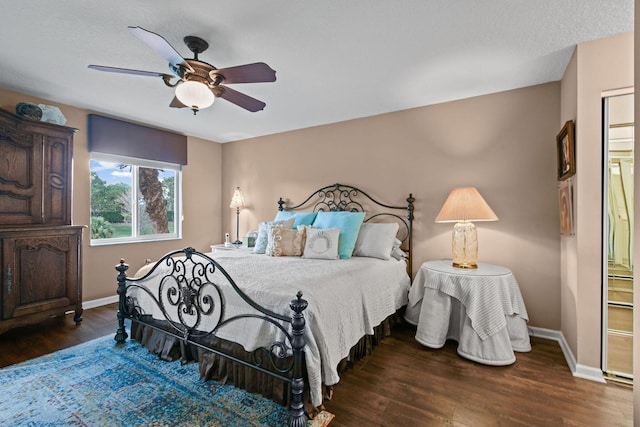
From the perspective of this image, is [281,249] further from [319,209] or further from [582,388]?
[582,388]

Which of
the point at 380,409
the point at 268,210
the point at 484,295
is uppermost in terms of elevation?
the point at 268,210

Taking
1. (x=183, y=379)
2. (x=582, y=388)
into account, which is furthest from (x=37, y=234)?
(x=582, y=388)

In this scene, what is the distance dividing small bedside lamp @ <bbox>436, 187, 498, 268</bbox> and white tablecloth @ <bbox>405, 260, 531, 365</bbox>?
12 centimetres

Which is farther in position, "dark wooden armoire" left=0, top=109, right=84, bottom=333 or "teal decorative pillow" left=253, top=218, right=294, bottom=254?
"teal decorative pillow" left=253, top=218, right=294, bottom=254

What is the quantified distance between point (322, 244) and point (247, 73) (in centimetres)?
177

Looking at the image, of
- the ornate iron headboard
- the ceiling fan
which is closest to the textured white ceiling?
the ceiling fan

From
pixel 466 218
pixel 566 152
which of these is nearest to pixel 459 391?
pixel 466 218

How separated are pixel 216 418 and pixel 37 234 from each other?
8.91ft

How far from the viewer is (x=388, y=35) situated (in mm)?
2117

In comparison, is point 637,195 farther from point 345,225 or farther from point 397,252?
point 345,225

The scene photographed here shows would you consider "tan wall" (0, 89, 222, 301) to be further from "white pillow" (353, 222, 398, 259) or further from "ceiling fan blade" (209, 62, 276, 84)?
"white pillow" (353, 222, 398, 259)

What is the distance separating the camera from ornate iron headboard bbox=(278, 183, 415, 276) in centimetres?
354

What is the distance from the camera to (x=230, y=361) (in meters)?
2.06

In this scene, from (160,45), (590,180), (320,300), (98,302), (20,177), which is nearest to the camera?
(160,45)
